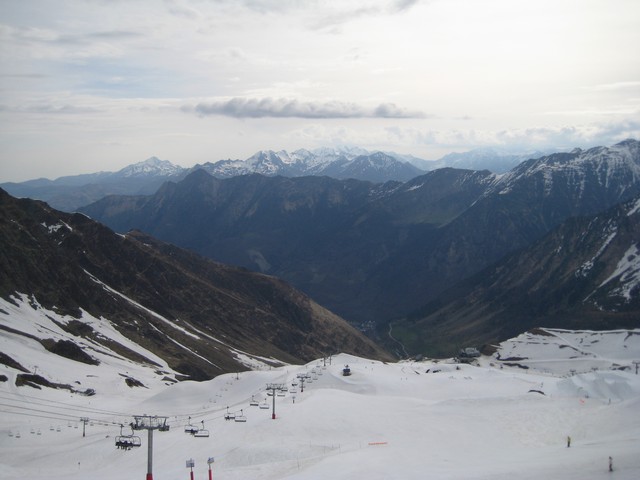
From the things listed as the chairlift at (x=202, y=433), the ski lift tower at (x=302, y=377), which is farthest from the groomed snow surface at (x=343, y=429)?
the chairlift at (x=202, y=433)

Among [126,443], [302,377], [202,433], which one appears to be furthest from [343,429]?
[302,377]

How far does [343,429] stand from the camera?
262ft

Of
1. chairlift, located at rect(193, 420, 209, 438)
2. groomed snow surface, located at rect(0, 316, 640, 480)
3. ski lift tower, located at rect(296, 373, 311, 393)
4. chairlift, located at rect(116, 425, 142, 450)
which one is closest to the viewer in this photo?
groomed snow surface, located at rect(0, 316, 640, 480)

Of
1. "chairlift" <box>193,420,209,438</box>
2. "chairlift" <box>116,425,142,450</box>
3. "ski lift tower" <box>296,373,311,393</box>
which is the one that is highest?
"ski lift tower" <box>296,373,311,393</box>

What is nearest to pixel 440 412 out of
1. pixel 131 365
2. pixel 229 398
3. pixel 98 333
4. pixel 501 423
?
pixel 501 423

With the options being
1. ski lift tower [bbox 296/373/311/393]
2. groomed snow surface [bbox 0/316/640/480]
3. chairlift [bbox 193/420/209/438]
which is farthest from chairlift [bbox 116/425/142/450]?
ski lift tower [bbox 296/373/311/393]

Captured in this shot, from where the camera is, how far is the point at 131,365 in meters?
159

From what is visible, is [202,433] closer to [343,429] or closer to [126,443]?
[126,443]

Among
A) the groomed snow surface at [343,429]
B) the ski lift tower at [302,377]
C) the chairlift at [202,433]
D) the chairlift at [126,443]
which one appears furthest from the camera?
the ski lift tower at [302,377]

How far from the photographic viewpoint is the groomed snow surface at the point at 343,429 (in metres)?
60.6

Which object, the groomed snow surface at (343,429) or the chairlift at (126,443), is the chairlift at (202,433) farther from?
the chairlift at (126,443)

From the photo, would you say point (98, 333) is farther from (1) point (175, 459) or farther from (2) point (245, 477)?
(2) point (245, 477)

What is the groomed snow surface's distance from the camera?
6056 centimetres

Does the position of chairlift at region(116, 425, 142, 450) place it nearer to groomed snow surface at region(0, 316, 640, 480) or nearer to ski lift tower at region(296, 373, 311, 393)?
groomed snow surface at region(0, 316, 640, 480)
